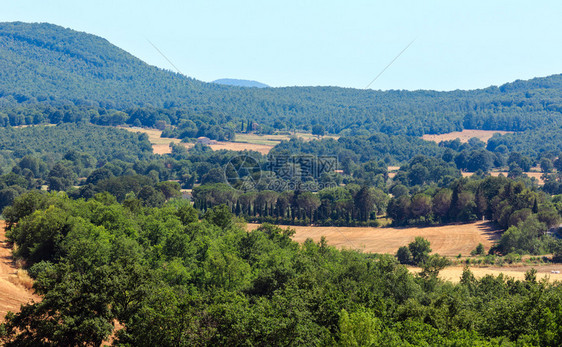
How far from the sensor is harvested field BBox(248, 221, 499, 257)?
10150 centimetres

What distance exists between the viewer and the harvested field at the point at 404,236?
333 ft

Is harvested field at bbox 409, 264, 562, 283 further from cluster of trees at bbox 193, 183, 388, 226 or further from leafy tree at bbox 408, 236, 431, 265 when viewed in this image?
cluster of trees at bbox 193, 183, 388, 226

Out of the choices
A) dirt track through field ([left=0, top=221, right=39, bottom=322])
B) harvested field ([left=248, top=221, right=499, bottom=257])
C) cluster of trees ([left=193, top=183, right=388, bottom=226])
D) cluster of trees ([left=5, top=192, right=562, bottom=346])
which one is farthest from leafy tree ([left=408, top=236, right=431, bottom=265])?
dirt track through field ([left=0, top=221, right=39, bottom=322])

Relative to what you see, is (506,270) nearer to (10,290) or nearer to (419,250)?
(419,250)

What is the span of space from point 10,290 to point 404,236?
3100 inches

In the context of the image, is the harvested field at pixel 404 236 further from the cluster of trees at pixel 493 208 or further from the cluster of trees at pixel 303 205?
the cluster of trees at pixel 303 205

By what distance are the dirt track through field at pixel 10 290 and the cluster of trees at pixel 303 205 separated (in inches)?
2905

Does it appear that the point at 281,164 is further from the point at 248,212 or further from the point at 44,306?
the point at 44,306

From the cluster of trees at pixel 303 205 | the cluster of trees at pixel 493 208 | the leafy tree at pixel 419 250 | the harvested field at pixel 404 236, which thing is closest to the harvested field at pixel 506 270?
the leafy tree at pixel 419 250

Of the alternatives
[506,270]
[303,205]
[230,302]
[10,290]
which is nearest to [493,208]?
[506,270]

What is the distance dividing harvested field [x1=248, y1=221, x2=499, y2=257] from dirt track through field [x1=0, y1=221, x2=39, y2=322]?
2209 inches

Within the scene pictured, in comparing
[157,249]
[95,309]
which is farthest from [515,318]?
[157,249]

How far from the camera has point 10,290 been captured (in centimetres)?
4862

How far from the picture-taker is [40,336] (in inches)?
1316
